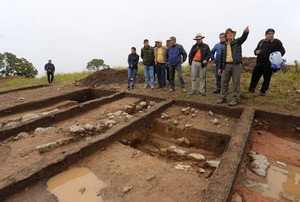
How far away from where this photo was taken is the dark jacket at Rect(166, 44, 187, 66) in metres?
7.08

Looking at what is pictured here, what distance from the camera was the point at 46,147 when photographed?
405 cm

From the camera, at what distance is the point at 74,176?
3477mm

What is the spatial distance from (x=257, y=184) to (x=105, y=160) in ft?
7.65

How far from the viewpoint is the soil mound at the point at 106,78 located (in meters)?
10.1

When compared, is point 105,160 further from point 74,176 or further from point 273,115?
point 273,115

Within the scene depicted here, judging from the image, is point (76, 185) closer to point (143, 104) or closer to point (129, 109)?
point (129, 109)

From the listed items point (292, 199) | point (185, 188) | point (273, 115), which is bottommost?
point (292, 199)

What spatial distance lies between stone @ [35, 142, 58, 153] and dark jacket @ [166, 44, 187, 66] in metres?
4.30

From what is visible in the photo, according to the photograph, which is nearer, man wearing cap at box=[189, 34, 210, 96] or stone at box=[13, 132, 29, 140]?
stone at box=[13, 132, 29, 140]

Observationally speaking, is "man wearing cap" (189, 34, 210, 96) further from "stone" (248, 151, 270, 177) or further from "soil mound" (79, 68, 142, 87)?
"soil mound" (79, 68, 142, 87)

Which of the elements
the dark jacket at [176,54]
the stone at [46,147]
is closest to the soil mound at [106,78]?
the dark jacket at [176,54]

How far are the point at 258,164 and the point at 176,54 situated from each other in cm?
419

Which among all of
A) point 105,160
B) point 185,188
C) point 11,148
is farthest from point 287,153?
point 11,148

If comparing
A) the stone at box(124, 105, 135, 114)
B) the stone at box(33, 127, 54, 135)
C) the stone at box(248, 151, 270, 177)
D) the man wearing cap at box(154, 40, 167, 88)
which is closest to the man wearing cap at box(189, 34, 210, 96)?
the man wearing cap at box(154, 40, 167, 88)
